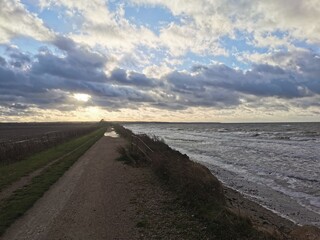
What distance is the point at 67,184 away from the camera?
16062mm

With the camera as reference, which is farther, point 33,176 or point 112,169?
point 112,169

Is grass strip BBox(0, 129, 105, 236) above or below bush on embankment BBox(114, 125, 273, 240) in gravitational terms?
below

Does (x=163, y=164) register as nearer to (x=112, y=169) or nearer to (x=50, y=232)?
(x=112, y=169)

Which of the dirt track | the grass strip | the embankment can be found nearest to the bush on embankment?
the embankment

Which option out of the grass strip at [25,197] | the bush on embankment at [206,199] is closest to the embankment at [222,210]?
the bush on embankment at [206,199]

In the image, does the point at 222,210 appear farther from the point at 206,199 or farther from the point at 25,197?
the point at 25,197

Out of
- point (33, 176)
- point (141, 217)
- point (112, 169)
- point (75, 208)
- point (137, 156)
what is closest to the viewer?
point (141, 217)

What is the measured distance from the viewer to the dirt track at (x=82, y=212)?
9.16 m

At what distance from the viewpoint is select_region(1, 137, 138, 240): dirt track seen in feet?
30.1

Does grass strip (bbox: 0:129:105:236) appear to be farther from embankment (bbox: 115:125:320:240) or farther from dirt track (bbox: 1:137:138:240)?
embankment (bbox: 115:125:320:240)

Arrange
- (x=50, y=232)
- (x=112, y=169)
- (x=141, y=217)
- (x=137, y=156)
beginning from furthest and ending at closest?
(x=137, y=156), (x=112, y=169), (x=141, y=217), (x=50, y=232)

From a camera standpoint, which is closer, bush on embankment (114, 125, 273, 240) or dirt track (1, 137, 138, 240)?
bush on embankment (114, 125, 273, 240)

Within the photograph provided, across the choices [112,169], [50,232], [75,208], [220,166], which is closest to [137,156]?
[112,169]

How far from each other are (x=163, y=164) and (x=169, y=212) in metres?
7.47
